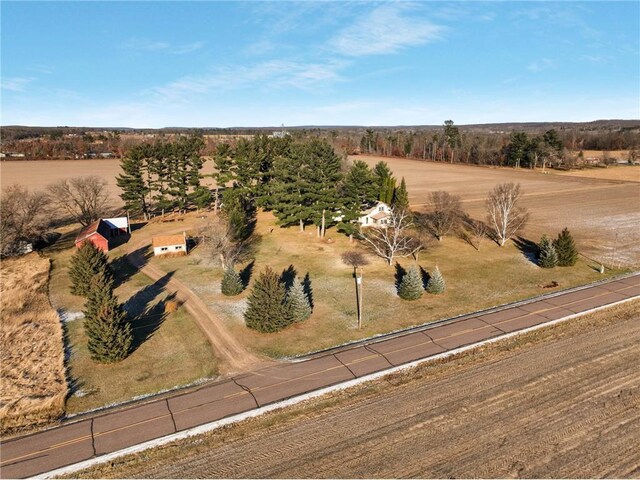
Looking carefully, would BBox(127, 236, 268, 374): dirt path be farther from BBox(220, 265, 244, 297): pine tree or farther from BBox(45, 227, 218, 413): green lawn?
BBox(220, 265, 244, 297): pine tree

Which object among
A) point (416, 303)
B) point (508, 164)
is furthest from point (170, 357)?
point (508, 164)

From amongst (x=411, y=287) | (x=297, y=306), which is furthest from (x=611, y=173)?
(x=297, y=306)

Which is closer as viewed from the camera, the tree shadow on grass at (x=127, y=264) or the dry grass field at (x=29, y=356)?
the dry grass field at (x=29, y=356)

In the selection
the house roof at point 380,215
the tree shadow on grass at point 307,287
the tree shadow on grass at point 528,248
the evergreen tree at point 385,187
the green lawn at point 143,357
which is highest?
the evergreen tree at point 385,187

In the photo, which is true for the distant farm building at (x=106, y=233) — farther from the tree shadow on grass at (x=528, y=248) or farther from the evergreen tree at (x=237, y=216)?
the tree shadow on grass at (x=528, y=248)

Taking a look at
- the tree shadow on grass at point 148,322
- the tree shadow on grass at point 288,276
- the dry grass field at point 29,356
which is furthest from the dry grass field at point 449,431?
the tree shadow on grass at point 288,276

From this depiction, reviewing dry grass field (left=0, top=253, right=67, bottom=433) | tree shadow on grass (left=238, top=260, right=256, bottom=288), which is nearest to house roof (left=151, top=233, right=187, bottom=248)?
tree shadow on grass (left=238, top=260, right=256, bottom=288)

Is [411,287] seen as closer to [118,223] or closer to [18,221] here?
[118,223]
